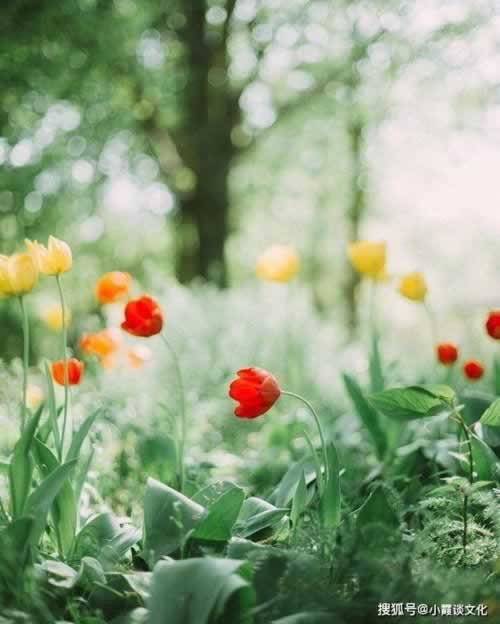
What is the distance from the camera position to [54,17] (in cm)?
413

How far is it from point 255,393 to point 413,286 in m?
1.12

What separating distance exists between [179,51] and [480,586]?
605 cm

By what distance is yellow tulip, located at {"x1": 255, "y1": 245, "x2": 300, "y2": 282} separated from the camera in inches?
127

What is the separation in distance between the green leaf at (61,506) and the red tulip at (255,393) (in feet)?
1.47

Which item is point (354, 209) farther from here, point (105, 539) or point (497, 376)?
point (105, 539)

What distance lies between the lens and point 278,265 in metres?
3.23

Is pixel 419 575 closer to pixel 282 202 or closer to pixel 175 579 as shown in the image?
pixel 175 579

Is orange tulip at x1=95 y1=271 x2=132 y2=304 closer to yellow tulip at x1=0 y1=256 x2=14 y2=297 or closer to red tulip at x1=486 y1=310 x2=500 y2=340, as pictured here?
yellow tulip at x1=0 y1=256 x2=14 y2=297

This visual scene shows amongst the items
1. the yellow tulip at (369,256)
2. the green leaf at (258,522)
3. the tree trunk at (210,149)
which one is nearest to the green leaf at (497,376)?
the yellow tulip at (369,256)

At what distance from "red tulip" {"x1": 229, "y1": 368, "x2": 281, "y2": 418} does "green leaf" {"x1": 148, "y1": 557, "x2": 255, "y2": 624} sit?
1.17 ft

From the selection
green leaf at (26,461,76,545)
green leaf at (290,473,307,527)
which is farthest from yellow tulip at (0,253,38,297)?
green leaf at (290,473,307,527)

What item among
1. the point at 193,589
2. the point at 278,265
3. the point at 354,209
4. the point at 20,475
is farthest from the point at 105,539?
the point at 354,209

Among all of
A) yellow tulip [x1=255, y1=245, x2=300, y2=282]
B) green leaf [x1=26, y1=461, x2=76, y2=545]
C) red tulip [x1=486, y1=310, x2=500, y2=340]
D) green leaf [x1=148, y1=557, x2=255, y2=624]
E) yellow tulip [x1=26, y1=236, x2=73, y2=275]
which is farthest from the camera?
yellow tulip [x1=255, y1=245, x2=300, y2=282]

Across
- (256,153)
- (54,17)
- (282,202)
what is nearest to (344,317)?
(282,202)
